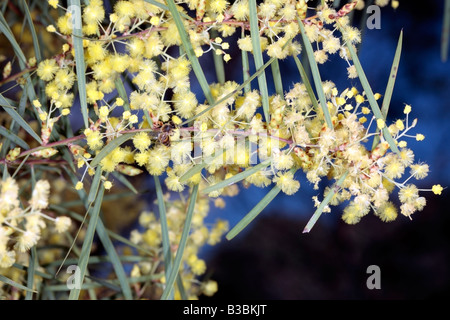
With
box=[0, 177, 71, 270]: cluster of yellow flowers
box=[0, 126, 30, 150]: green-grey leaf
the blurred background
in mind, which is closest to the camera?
box=[0, 177, 71, 270]: cluster of yellow flowers

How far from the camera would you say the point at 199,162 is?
42 cm

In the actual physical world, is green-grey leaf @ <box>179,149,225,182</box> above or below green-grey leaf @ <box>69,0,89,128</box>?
below

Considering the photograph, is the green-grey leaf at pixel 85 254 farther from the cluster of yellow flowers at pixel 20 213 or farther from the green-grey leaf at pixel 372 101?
the green-grey leaf at pixel 372 101

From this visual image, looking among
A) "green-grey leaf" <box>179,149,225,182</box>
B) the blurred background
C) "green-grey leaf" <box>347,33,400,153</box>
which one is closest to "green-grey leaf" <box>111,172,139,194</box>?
"green-grey leaf" <box>179,149,225,182</box>

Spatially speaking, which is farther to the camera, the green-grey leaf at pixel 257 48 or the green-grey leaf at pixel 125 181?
the green-grey leaf at pixel 125 181

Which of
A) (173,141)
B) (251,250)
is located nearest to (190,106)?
(173,141)

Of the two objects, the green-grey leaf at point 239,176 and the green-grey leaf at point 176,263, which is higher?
the green-grey leaf at point 239,176

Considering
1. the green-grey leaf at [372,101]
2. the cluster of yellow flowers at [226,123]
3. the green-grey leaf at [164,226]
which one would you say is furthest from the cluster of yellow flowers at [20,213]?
the green-grey leaf at [372,101]

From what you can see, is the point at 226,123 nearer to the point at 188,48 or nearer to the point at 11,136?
the point at 188,48

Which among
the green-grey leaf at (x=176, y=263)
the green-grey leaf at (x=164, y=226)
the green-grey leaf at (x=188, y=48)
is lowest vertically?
the green-grey leaf at (x=176, y=263)

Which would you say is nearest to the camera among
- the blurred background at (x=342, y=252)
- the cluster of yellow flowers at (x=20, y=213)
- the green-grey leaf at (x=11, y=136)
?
the cluster of yellow flowers at (x=20, y=213)

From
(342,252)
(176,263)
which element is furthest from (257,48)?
(342,252)

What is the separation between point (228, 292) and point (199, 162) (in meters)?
0.60

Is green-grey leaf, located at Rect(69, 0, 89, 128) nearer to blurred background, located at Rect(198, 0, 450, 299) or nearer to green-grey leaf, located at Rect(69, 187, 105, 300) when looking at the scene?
green-grey leaf, located at Rect(69, 187, 105, 300)
